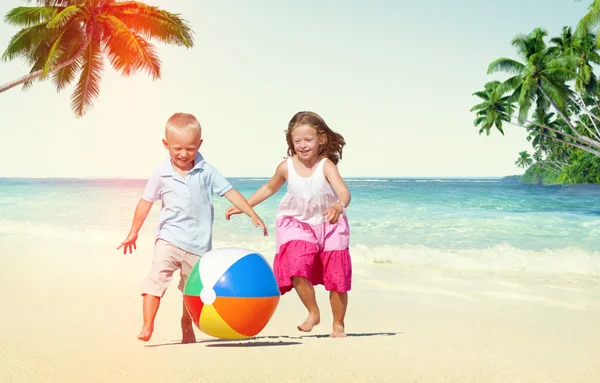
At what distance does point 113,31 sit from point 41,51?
9.58ft

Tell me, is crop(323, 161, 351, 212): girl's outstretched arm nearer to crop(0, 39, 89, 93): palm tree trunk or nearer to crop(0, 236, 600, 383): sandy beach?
crop(0, 236, 600, 383): sandy beach

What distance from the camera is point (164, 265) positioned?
16.8ft

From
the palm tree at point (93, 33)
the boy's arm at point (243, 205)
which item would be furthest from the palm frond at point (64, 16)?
the boy's arm at point (243, 205)

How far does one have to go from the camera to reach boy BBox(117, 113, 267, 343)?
510 cm

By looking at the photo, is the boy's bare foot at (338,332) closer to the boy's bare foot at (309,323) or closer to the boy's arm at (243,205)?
the boy's bare foot at (309,323)

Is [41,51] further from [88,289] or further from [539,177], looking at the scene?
[539,177]

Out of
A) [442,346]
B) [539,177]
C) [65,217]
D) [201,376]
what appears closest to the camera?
[201,376]

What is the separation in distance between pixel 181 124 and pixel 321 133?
1293mm

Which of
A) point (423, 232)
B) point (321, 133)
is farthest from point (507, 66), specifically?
point (321, 133)

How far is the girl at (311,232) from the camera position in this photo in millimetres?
5637

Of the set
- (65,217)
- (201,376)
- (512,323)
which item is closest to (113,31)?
(65,217)

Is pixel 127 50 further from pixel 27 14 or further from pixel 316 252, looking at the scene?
pixel 316 252

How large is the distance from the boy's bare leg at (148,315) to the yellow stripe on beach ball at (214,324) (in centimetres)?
42

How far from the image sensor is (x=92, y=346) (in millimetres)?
5223
